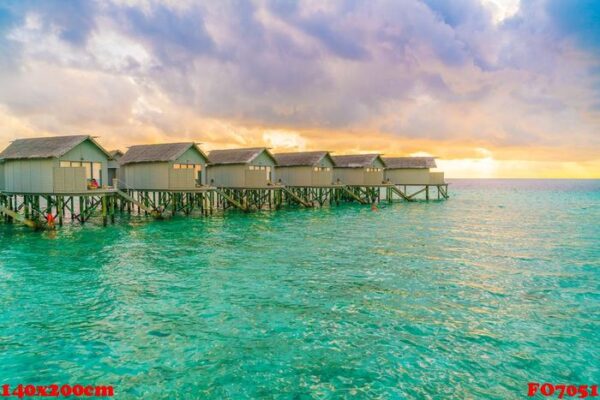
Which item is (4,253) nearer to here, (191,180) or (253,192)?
(191,180)

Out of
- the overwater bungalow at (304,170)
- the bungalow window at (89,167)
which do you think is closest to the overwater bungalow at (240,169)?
the overwater bungalow at (304,170)

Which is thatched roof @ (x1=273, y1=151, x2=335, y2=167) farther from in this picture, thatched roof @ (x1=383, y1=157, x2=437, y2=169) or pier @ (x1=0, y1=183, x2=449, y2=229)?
thatched roof @ (x1=383, y1=157, x2=437, y2=169)

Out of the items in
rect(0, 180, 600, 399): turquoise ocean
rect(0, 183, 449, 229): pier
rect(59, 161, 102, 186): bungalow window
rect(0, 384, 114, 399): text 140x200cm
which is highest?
rect(59, 161, 102, 186): bungalow window

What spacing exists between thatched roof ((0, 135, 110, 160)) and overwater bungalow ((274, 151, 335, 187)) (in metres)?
21.4

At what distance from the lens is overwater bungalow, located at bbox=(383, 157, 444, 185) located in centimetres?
5950

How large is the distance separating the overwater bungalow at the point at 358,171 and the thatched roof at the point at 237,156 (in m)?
14.1

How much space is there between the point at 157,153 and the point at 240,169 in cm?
831

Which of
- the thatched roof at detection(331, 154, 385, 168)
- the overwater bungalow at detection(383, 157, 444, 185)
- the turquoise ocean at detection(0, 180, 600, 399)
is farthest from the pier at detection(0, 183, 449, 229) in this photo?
the turquoise ocean at detection(0, 180, 600, 399)

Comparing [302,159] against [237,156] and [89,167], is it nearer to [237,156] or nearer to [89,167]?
[237,156]

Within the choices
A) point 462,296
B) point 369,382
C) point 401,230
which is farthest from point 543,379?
point 401,230

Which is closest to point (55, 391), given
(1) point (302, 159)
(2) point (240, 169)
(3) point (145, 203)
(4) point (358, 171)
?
(3) point (145, 203)

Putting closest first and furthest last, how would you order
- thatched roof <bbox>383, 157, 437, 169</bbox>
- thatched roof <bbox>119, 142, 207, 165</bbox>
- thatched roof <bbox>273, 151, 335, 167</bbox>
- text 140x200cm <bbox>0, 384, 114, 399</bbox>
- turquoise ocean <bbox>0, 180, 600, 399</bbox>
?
text 140x200cm <bbox>0, 384, 114, 399</bbox> < turquoise ocean <bbox>0, 180, 600, 399</bbox> < thatched roof <bbox>119, 142, 207, 165</bbox> < thatched roof <bbox>273, 151, 335, 167</bbox> < thatched roof <bbox>383, 157, 437, 169</bbox>

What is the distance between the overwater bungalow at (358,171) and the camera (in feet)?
177

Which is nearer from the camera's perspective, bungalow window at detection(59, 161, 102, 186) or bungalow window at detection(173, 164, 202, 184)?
bungalow window at detection(59, 161, 102, 186)
